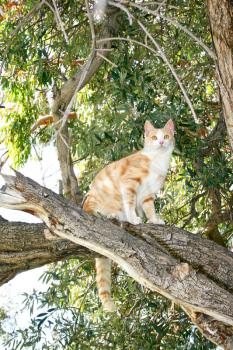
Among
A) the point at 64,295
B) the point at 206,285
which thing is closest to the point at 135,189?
the point at 206,285

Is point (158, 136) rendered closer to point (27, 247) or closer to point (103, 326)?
point (27, 247)

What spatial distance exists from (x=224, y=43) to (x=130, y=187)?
102cm

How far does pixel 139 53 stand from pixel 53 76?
652 mm

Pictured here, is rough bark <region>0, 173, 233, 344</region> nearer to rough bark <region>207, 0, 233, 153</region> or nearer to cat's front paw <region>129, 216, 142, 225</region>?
cat's front paw <region>129, 216, 142, 225</region>

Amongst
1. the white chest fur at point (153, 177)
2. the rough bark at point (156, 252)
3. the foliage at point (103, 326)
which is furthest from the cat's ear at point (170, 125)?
A: the foliage at point (103, 326)

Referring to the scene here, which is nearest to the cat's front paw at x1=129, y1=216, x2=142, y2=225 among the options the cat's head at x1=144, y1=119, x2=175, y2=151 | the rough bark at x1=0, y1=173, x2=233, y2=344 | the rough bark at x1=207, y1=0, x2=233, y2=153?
the rough bark at x1=0, y1=173, x2=233, y2=344

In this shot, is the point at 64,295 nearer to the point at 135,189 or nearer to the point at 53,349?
the point at 53,349

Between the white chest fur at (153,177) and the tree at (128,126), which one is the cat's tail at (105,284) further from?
the white chest fur at (153,177)

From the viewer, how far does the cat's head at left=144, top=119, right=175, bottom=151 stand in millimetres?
4418

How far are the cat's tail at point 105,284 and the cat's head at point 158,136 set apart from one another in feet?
2.34

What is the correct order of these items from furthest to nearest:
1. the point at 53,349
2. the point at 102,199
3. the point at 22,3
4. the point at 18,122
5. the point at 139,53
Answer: the point at 18,122 < the point at 22,3 < the point at 139,53 < the point at 53,349 < the point at 102,199

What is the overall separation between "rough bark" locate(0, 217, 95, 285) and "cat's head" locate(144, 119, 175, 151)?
80 centimetres

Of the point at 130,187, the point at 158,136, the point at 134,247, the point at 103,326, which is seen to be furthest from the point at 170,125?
the point at 103,326

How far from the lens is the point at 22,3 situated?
590cm
